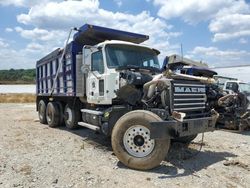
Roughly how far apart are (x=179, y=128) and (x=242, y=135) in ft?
18.0

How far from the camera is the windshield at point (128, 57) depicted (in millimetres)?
8281

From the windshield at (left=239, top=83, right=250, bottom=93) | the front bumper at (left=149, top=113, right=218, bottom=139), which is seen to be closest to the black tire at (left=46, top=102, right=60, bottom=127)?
the front bumper at (left=149, top=113, right=218, bottom=139)

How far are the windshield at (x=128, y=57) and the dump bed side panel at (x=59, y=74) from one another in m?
2.07

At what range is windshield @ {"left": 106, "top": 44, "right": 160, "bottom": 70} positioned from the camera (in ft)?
27.2

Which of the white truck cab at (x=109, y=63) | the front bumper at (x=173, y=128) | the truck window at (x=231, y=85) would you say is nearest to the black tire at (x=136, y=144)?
the front bumper at (x=173, y=128)

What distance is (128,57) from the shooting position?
8.49 metres

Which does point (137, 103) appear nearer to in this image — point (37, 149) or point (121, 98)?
point (121, 98)

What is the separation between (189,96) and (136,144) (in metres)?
1.56

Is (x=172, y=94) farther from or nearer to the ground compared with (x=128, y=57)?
nearer to the ground

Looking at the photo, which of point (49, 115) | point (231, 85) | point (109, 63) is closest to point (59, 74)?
point (49, 115)

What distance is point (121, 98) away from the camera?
786 cm

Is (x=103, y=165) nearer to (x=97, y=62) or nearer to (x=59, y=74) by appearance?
(x=97, y=62)

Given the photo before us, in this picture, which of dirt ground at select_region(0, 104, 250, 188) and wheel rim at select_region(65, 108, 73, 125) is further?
wheel rim at select_region(65, 108, 73, 125)

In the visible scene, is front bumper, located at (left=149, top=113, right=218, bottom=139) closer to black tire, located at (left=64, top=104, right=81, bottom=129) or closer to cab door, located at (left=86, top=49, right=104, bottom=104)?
cab door, located at (left=86, top=49, right=104, bottom=104)
